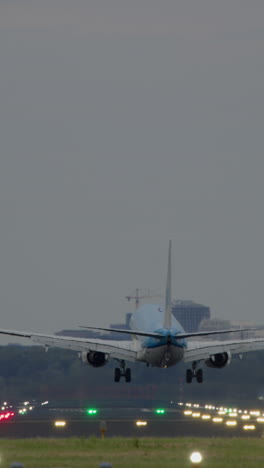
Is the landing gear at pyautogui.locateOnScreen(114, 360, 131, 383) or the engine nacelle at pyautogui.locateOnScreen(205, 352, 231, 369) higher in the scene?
the engine nacelle at pyautogui.locateOnScreen(205, 352, 231, 369)

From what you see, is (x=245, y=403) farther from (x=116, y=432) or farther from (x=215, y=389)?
(x=116, y=432)

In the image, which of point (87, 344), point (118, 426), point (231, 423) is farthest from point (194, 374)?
point (118, 426)

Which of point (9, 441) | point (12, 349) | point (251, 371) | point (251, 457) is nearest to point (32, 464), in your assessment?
point (251, 457)

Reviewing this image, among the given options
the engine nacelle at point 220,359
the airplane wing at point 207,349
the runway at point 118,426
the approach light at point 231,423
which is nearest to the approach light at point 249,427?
the runway at point 118,426

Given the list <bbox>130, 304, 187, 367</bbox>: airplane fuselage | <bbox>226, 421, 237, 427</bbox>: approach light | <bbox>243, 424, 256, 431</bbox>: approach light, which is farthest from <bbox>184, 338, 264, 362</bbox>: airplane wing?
<bbox>243, 424, 256, 431</bbox>: approach light

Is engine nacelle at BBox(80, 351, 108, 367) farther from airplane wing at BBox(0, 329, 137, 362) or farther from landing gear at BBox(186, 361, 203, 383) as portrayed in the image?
landing gear at BBox(186, 361, 203, 383)

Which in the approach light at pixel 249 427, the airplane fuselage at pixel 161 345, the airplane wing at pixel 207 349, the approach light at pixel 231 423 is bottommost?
the approach light at pixel 249 427

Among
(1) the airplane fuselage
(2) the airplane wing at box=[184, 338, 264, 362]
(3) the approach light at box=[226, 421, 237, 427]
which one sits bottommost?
(3) the approach light at box=[226, 421, 237, 427]

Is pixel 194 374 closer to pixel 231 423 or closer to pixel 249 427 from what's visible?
pixel 231 423

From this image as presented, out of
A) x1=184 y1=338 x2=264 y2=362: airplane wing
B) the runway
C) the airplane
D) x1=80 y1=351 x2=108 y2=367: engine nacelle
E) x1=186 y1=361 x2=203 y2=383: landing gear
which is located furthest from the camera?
x1=184 y1=338 x2=264 y2=362: airplane wing

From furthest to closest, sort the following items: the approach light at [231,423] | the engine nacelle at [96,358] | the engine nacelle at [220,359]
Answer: the engine nacelle at [220,359]
the engine nacelle at [96,358]
the approach light at [231,423]

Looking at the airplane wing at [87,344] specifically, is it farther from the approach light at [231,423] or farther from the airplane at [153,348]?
the approach light at [231,423]

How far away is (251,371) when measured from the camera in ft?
525

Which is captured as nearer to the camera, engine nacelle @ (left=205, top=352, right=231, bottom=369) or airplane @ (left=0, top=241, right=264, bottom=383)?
airplane @ (left=0, top=241, right=264, bottom=383)
